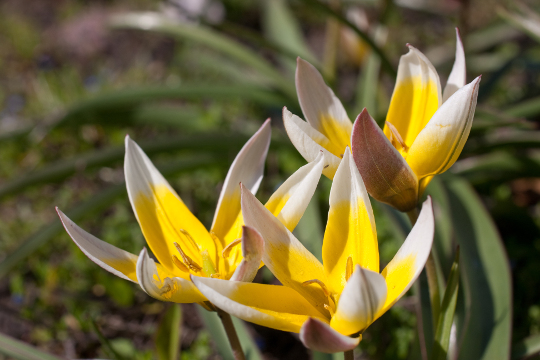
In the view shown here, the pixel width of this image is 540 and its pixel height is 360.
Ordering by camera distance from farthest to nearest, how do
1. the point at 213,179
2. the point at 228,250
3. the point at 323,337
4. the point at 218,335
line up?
the point at 213,179 → the point at 218,335 → the point at 228,250 → the point at 323,337

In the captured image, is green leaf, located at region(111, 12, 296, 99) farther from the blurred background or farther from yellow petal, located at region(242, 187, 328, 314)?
yellow petal, located at region(242, 187, 328, 314)

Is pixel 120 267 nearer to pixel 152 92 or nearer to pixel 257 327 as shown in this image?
pixel 257 327

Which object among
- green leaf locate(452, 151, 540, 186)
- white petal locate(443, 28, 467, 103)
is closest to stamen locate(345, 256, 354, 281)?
white petal locate(443, 28, 467, 103)

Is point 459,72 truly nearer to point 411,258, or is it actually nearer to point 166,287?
point 411,258

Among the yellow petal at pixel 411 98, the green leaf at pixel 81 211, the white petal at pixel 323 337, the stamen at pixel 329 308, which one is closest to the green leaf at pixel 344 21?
the green leaf at pixel 81 211

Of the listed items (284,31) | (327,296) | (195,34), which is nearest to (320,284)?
(327,296)

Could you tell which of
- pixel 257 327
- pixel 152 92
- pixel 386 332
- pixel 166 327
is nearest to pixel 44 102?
pixel 152 92
